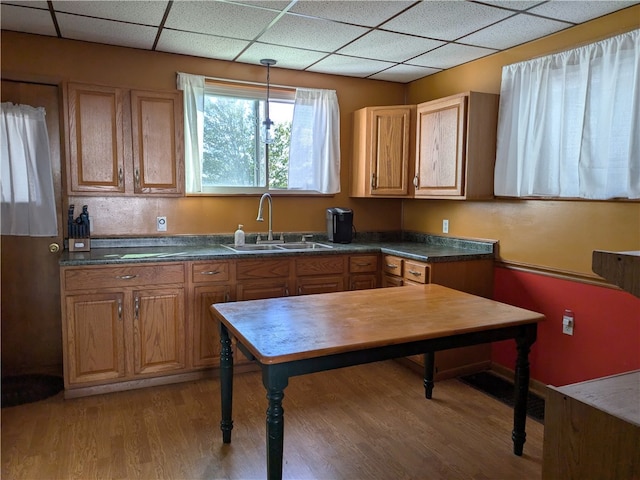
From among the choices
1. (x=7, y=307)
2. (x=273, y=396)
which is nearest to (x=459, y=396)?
(x=273, y=396)

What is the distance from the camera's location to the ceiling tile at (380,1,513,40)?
2.60 metres

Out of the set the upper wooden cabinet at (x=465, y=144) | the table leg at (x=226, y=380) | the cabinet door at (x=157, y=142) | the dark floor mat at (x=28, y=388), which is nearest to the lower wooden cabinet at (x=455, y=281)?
the upper wooden cabinet at (x=465, y=144)

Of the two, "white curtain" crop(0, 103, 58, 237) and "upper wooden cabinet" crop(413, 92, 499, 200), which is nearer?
"white curtain" crop(0, 103, 58, 237)

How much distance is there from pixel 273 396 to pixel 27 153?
2.56 m

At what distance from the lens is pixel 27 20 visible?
2871 mm

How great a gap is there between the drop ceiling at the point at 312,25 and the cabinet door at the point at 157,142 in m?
0.44

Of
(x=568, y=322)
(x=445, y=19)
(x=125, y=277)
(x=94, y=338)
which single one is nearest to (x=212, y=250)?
(x=125, y=277)

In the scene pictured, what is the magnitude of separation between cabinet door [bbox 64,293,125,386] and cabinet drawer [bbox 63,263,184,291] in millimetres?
72

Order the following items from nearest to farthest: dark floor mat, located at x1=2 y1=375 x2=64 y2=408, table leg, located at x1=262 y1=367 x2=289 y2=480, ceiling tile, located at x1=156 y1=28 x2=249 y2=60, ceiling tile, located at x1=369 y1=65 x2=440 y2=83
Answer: table leg, located at x1=262 y1=367 x2=289 y2=480 → dark floor mat, located at x1=2 y1=375 x2=64 y2=408 → ceiling tile, located at x1=156 y1=28 x2=249 y2=60 → ceiling tile, located at x1=369 y1=65 x2=440 y2=83

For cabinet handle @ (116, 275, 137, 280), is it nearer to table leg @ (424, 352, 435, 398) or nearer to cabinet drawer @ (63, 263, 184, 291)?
cabinet drawer @ (63, 263, 184, 291)

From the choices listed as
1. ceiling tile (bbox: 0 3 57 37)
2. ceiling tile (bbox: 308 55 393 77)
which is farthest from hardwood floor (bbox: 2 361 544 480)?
ceiling tile (bbox: 308 55 393 77)

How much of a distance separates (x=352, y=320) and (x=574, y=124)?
1934mm

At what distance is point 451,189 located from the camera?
136 inches

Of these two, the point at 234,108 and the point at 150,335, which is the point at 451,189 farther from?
the point at 150,335
